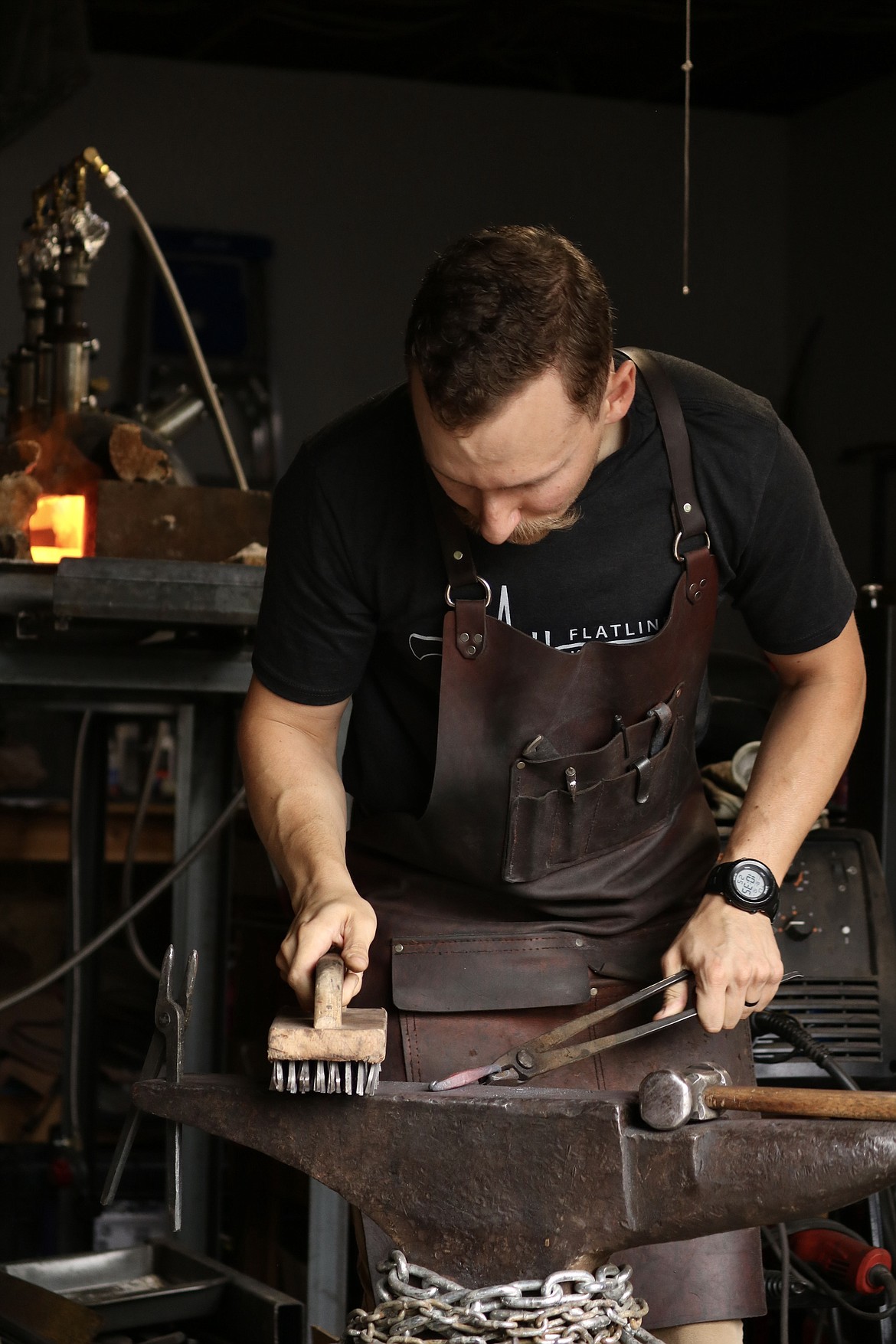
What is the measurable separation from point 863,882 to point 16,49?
2569 mm

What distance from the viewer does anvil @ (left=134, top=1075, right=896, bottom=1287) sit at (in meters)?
1.11

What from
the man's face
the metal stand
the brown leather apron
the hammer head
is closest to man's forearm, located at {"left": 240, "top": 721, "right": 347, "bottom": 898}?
the brown leather apron

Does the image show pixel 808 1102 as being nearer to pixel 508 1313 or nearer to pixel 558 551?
pixel 508 1313

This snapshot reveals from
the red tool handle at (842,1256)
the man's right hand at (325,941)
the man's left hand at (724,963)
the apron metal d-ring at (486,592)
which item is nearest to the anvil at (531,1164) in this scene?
the man's right hand at (325,941)

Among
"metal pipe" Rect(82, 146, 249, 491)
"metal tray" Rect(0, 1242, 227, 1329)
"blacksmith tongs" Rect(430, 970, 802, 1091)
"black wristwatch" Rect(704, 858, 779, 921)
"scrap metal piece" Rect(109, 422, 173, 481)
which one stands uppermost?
"metal pipe" Rect(82, 146, 249, 491)

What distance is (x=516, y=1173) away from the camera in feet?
3.87

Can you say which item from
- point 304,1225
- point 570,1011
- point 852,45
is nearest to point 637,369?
point 570,1011

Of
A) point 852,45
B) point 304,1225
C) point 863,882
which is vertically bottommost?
point 304,1225

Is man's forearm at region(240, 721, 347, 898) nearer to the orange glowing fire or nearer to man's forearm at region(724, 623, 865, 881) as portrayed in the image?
man's forearm at region(724, 623, 865, 881)

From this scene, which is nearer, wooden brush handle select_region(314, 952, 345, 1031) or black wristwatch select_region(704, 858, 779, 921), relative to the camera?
wooden brush handle select_region(314, 952, 345, 1031)

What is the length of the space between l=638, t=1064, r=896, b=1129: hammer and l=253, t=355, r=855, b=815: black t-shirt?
22.0 inches

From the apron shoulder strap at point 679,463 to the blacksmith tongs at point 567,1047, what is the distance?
452 mm

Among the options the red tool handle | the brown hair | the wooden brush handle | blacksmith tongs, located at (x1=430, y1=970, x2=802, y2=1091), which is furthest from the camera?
Answer: the red tool handle

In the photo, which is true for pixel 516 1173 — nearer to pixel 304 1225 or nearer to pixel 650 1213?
Result: pixel 650 1213
